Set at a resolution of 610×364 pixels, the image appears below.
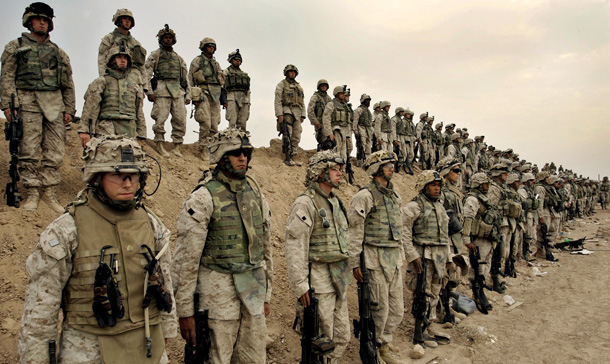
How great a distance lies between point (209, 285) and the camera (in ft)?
10.6

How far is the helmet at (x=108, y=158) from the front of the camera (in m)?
2.35

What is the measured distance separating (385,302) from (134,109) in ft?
16.9

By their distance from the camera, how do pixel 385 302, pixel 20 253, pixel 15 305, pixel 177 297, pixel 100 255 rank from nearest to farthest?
pixel 100 255 → pixel 177 297 → pixel 15 305 → pixel 20 253 → pixel 385 302

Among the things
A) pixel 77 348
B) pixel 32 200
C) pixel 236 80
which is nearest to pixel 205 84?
pixel 236 80

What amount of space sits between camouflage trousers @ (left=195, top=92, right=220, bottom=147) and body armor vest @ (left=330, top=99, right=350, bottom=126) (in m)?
3.69

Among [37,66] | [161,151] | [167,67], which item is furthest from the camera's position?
[161,151]

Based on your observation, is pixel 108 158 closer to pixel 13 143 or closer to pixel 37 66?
pixel 13 143

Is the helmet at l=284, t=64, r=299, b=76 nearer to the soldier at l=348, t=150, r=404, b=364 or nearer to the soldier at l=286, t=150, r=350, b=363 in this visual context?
the soldier at l=348, t=150, r=404, b=364

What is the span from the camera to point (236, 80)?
32.4ft

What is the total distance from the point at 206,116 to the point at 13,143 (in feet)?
14.5

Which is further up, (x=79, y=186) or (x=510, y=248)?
(x=79, y=186)

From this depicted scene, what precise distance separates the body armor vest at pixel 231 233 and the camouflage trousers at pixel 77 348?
1115mm

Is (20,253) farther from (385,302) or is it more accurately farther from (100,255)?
(385,302)

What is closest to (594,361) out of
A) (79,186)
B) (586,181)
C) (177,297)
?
(177,297)
